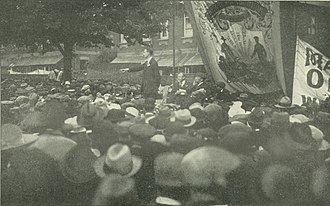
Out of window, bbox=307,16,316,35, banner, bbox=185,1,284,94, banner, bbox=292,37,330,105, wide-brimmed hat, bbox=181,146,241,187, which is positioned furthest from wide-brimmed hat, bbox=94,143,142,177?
window, bbox=307,16,316,35

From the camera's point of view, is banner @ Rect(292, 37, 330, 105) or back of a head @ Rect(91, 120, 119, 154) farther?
banner @ Rect(292, 37, 330, 105)

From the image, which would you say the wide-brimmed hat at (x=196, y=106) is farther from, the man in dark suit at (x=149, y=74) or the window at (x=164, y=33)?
the window at (x=164, y=33)

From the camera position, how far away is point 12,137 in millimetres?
2750

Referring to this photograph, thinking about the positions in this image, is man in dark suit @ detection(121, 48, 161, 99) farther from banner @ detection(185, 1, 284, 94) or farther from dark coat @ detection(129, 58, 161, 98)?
banner @ detection(185, 1, 284, 94)

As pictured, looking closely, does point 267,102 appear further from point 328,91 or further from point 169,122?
point 169,122

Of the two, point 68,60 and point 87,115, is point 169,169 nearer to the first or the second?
point 87,115

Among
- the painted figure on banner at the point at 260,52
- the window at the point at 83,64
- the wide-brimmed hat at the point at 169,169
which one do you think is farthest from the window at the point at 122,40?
the painted figure on banner at the point at 260,52

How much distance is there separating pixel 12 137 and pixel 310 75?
2.15 metres

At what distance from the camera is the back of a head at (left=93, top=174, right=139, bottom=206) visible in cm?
288

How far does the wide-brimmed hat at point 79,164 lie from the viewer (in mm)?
2832

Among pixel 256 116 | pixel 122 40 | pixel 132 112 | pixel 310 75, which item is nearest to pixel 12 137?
pixel 132 112

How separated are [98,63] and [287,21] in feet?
4.65

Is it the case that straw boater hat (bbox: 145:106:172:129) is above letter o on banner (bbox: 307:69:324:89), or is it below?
below

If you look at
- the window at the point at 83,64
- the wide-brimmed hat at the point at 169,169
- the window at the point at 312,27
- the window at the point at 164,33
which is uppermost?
the window at the point at 312,27
